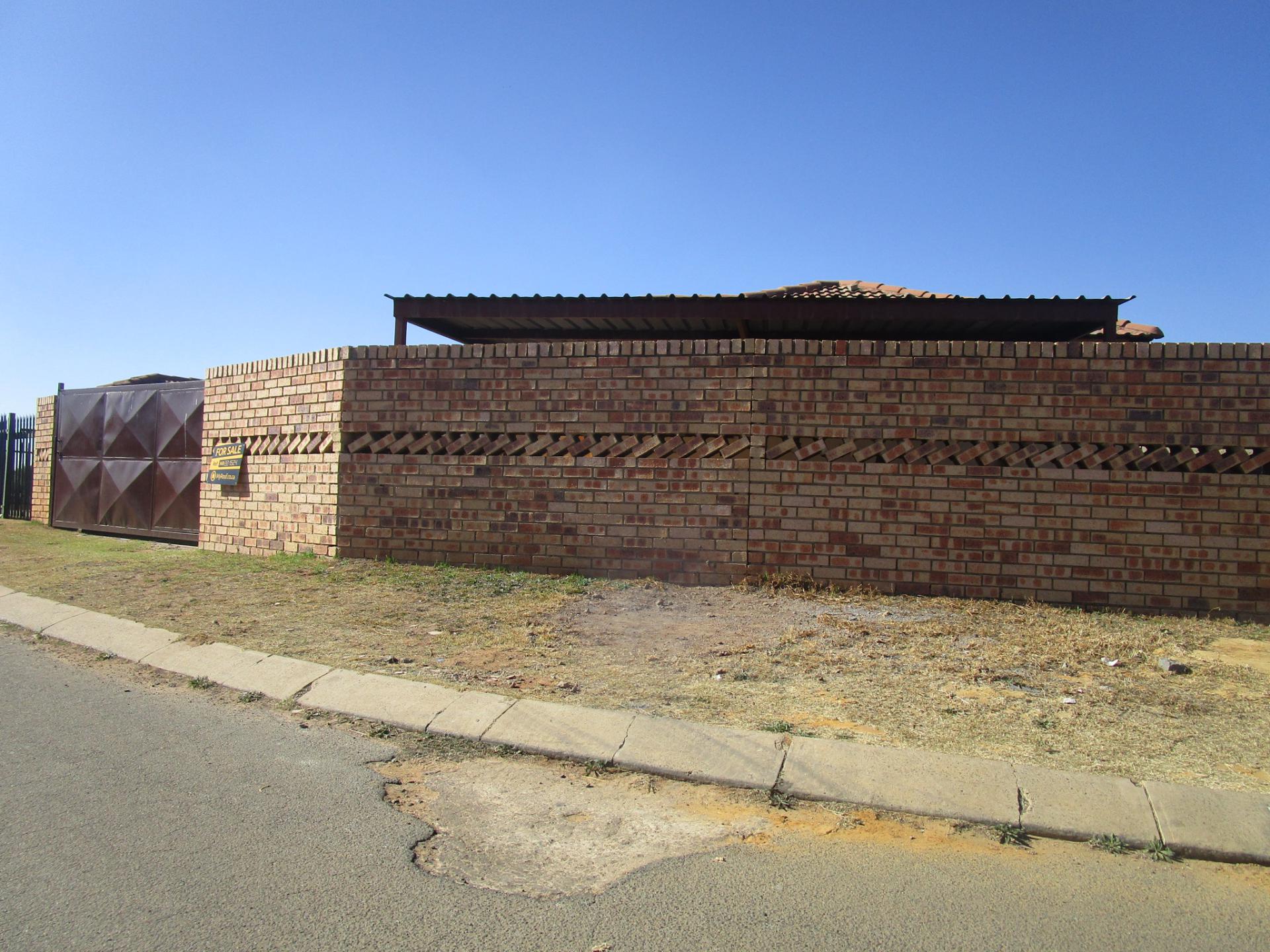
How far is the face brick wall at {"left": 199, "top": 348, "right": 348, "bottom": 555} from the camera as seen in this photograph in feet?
32.6

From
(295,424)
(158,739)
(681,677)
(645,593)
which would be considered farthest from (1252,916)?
(295,424)

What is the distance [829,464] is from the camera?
852cm

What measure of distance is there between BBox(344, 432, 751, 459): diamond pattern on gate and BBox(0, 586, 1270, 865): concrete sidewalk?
3.80 metres

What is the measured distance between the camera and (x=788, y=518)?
8.59 m

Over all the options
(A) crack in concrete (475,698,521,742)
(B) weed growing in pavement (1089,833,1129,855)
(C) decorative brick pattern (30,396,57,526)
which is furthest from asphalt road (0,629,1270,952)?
(C) decorative brick pattern (30,396,57,526)

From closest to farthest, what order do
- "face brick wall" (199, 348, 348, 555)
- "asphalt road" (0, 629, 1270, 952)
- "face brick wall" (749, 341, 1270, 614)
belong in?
"asphalt road" (0, 629, 1270, 952)
"face brick wall" (749, 341, 1270, 614)
"face brick wall" (199, 348, 348, 555)

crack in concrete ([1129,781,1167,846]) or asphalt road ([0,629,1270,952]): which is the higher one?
crack in concrete ([1129,781,1167,846])

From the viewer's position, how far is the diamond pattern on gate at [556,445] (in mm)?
8773

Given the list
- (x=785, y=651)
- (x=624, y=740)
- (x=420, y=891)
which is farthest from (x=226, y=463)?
(x=420, y=891)

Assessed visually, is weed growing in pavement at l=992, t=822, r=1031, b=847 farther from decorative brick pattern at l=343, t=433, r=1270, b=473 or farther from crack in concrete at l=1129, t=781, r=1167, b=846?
decorative brick pattern at l=343, t=433, r=1270, b=473

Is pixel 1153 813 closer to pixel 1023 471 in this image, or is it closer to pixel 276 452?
pixel 1023 471

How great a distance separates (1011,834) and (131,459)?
13158 mm

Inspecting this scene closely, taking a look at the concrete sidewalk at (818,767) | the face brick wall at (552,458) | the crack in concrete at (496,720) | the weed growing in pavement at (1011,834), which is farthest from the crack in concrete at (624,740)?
the face brick wall at (552,458)

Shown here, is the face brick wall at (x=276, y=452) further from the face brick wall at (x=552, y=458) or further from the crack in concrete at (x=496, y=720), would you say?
the crack in concrete at (x=496, y=720)
